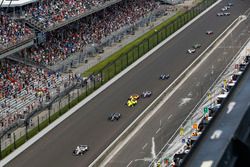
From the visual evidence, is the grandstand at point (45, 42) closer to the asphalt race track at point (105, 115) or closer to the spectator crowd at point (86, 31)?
the spectator crowd at point (86, 31)

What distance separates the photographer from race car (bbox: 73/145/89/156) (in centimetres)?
5200

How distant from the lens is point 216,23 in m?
112

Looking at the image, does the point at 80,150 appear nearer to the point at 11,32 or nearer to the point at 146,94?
the point at 146,94

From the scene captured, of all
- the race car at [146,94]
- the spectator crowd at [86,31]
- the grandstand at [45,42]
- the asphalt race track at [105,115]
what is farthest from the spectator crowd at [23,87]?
the race car at [146,94]

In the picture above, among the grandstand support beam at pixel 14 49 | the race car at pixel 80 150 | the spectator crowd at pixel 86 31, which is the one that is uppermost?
the grandstand support beam at pixel 14 49

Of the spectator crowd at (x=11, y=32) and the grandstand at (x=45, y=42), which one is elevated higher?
the spectator crowd at (x=11, y=32)

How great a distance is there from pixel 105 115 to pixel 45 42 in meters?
23.6

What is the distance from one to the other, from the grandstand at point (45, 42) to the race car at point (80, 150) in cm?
811

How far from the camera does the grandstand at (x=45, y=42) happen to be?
63.8 metres

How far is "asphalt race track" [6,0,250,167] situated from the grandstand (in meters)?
4.59

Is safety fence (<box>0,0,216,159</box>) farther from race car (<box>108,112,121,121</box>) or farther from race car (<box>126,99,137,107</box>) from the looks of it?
race car (<box>126,99,137,107</box>)

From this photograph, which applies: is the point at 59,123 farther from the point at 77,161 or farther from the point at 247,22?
the point at 247,22

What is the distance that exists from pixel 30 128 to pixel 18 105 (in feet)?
13.1

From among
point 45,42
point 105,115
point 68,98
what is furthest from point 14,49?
point 105,115
